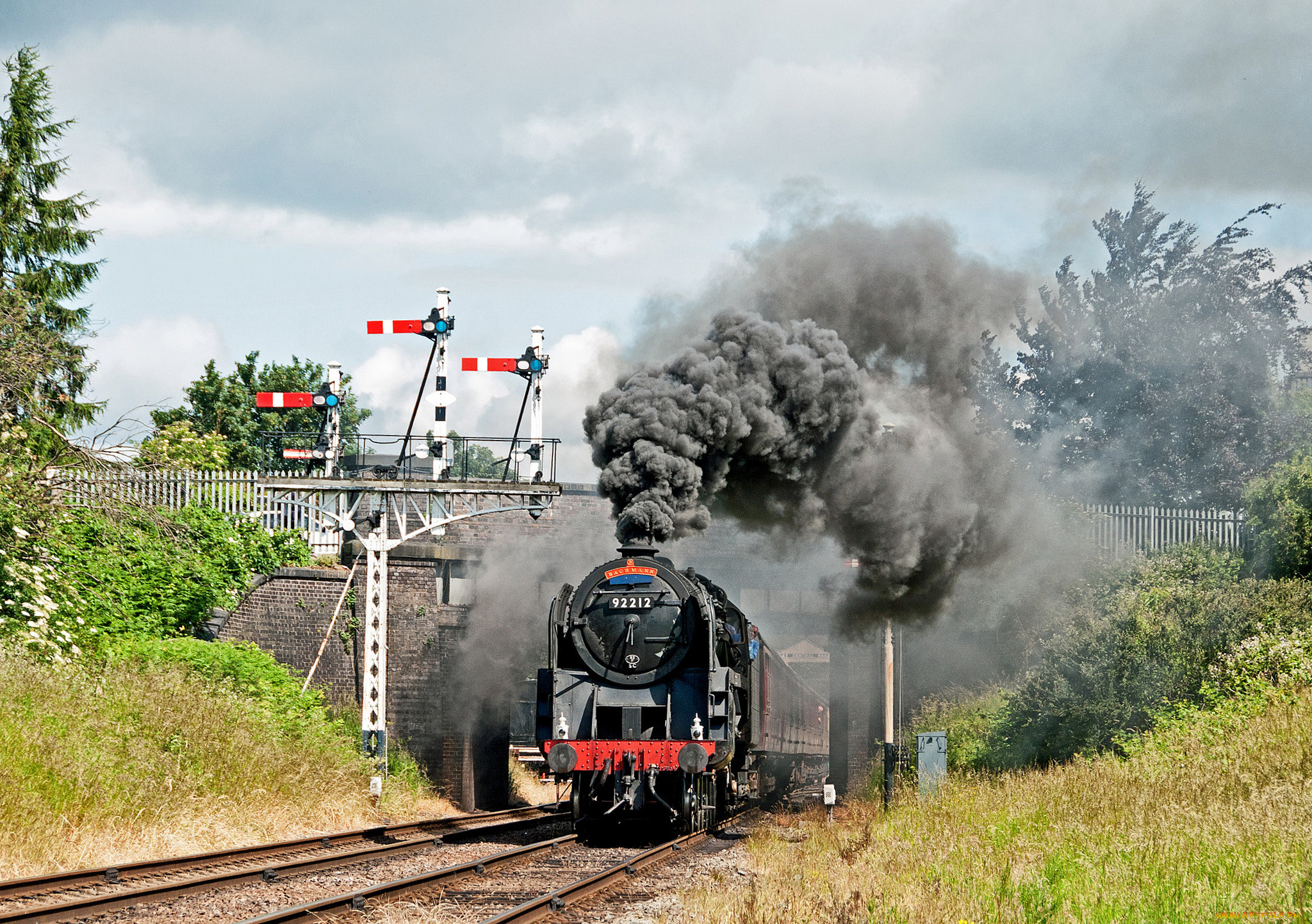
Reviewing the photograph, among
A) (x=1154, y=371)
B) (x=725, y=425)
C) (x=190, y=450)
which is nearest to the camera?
(x=725, y=425)

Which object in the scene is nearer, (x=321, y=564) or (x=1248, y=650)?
(x=1248, y=650)

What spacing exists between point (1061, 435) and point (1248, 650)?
20.7m

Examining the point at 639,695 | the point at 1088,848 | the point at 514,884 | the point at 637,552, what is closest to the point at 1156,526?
the point at 637,552

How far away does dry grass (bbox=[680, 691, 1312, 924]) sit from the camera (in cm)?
671

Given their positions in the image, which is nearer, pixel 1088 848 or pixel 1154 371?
pixel 1088 848

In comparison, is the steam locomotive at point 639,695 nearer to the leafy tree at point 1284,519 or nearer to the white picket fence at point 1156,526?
the leafy tree at point 1284,519

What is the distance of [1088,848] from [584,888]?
388 centimetres

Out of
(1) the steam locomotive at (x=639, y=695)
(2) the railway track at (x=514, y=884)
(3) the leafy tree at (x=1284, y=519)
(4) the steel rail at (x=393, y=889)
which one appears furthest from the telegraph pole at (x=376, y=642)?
(3) the leafy tree at (x=1284, y=519)

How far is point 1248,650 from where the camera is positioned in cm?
1530

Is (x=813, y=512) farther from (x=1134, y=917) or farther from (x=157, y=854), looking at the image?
(x=1134, y=917)

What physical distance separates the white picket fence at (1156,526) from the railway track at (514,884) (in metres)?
15.3

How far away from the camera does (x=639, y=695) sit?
13.0 metres

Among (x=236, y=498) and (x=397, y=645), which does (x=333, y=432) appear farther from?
(x=397, y=645)

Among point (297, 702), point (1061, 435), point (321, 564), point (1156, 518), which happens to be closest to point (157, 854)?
point (297, 702)
